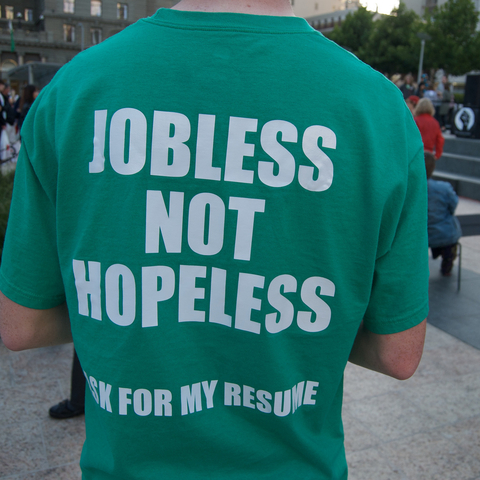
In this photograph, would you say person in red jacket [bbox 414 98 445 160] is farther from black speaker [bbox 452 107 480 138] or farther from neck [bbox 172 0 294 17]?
neck [bbox 172 0 294 17]

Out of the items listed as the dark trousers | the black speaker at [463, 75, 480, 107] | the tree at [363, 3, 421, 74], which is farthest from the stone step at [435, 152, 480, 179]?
the tree at [363, 3, 421, 74]

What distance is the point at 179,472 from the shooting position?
0.93m

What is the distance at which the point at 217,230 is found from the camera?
0.89m

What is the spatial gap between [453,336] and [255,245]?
3.99 m

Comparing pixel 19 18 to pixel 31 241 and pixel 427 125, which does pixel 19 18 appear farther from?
pixel 31 241

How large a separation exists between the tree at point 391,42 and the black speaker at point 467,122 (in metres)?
29.1

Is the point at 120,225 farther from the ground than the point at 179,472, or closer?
farther from the ground

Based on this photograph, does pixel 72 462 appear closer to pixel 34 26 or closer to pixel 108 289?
pixel 108 289

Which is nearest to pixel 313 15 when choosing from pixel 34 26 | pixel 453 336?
pixel 34 26

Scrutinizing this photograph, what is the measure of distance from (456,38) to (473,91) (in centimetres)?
2500

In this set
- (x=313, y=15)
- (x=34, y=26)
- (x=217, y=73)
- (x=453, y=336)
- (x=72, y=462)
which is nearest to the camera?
(x=217, y=73)

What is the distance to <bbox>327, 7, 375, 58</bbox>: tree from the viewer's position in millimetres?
45625

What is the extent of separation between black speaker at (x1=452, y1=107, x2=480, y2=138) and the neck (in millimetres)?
13885

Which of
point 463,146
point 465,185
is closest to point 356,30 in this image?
point 463,146
